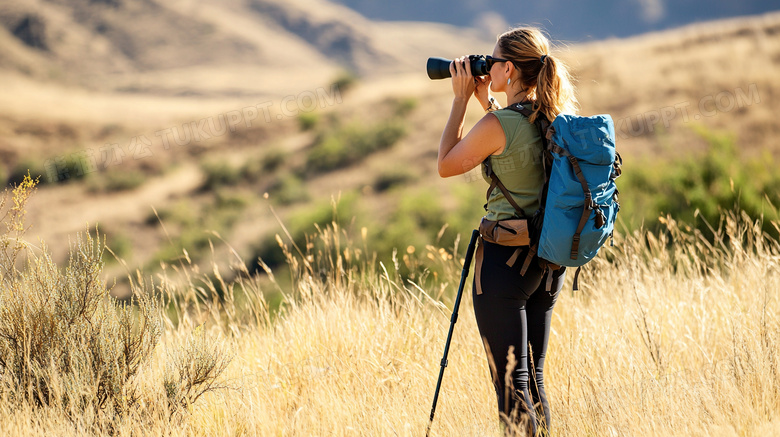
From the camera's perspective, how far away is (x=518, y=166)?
2113mm

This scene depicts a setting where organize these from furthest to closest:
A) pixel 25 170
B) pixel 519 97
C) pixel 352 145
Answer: pixel 25 170 → pixel 352 145 → pixel 519 97

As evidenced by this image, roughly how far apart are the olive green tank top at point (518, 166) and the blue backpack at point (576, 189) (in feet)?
0.24

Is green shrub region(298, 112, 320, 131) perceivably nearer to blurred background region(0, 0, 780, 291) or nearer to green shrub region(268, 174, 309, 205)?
blurred background region(0, 0, 780, 291)

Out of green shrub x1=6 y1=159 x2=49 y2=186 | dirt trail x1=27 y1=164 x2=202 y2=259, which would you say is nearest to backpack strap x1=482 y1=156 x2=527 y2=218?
dirt trail x1=27 y1=164 x2=202 y2=259

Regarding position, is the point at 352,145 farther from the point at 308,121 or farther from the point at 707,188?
the point at 707,188

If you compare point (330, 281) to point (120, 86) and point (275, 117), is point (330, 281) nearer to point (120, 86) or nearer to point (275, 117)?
point (275, 117)

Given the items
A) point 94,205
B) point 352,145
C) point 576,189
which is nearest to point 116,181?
point 94,205

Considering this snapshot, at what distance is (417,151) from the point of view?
2928 cm

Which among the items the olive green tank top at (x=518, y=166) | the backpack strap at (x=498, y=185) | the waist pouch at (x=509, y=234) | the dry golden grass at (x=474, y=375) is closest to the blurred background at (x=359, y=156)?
the olive green tank top at (x=518, y=166)

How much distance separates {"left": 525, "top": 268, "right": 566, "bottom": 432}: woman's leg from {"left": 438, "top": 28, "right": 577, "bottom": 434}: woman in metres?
0.02

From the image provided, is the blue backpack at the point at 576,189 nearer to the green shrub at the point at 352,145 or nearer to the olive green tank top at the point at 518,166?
the olive green tank top at the point at 518,166

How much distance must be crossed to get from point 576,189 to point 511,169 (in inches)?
9.9

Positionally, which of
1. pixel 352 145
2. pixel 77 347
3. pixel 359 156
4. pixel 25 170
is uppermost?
pixel 352 145

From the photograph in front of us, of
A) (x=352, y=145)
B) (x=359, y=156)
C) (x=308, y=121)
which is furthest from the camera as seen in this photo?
(x=308, y=121)
